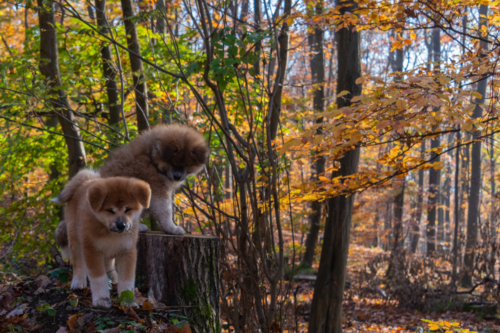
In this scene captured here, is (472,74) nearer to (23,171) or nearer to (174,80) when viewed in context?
(174,80)

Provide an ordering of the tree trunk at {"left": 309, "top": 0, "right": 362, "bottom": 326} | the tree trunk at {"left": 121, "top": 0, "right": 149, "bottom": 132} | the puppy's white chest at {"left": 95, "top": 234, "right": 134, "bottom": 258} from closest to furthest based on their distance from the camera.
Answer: the puppy's white chest at {"left": 95, "top": 234, "right": 134, "bottom": 258} < the tree trunk at {"left": 121, "top": 0, "right": 149, "bottom": 132} < the tree trunk at {"left": 309, "top": 0, "right": 362, "bottom": 326}

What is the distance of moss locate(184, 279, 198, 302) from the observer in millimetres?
3557

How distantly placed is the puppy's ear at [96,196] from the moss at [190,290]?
120cm

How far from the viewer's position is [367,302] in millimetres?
11453

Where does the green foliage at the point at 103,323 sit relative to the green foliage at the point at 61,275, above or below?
below

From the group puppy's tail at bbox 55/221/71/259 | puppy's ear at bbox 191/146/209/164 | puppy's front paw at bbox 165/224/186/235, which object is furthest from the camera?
puppy's ear at bbox 191/146/209/164

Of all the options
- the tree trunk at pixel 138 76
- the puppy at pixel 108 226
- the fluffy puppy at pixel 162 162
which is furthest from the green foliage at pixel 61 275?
the tree trunk at pixel 138 76

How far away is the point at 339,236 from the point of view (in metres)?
6.70

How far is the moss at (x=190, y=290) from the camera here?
3.56 metres

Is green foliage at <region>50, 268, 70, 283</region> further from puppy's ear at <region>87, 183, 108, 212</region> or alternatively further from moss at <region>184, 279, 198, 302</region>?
puppy's ear at <region>87, 183, 108, 212</region>

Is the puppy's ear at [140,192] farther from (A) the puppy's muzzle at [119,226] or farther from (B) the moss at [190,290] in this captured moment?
(B) the moss at [190,290]

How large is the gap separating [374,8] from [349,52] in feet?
6.07

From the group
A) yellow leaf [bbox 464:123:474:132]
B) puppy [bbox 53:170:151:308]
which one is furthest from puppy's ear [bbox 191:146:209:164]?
yellow leaf [bbox 464:123:474:132]

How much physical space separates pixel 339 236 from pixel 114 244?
4512 mm
